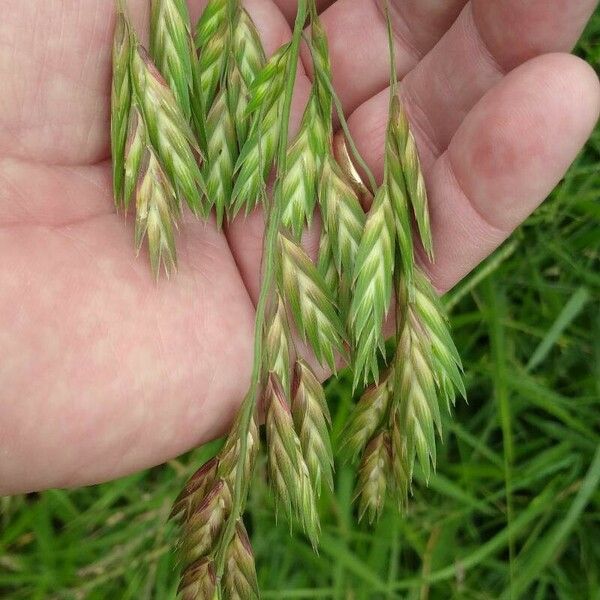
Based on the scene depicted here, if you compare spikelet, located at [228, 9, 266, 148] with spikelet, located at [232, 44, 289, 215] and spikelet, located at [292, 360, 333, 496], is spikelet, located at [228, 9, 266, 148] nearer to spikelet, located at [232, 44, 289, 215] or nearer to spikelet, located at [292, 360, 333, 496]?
spikelet, located at [232, 44, 289, 215]

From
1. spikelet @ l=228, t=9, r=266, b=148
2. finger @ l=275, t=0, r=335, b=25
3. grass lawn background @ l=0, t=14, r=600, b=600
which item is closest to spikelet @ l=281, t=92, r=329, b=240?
spikelet @ l=228, t=9, r=266, b=148

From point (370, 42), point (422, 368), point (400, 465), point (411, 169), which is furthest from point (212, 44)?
point (400, 465)

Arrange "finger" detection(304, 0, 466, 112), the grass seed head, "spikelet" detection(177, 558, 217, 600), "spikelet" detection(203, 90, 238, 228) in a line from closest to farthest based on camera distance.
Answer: "spikelet" detection(177, 558, 217, 600), the grass seed head, "spikelet" detection(203, 90, 238, 228), "finger" detection(304, 0, 466, 112)

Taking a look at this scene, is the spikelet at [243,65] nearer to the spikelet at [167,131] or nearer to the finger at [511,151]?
the spikelet at [167,131]

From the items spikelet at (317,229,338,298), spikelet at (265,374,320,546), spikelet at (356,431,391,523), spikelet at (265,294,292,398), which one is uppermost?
spikelet at (317,229,338,298)

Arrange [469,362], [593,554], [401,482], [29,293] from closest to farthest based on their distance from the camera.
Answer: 1. [29,293]
2. [401,482]
3. [593,554]
4. [469,362]

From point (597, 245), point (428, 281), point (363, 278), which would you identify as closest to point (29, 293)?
point (363, 278)

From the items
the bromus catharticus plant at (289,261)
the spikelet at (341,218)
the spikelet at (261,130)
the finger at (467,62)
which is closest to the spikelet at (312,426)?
the bromus catharticus plant at (289,261)

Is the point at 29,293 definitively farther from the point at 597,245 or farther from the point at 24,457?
the point at 597,245
